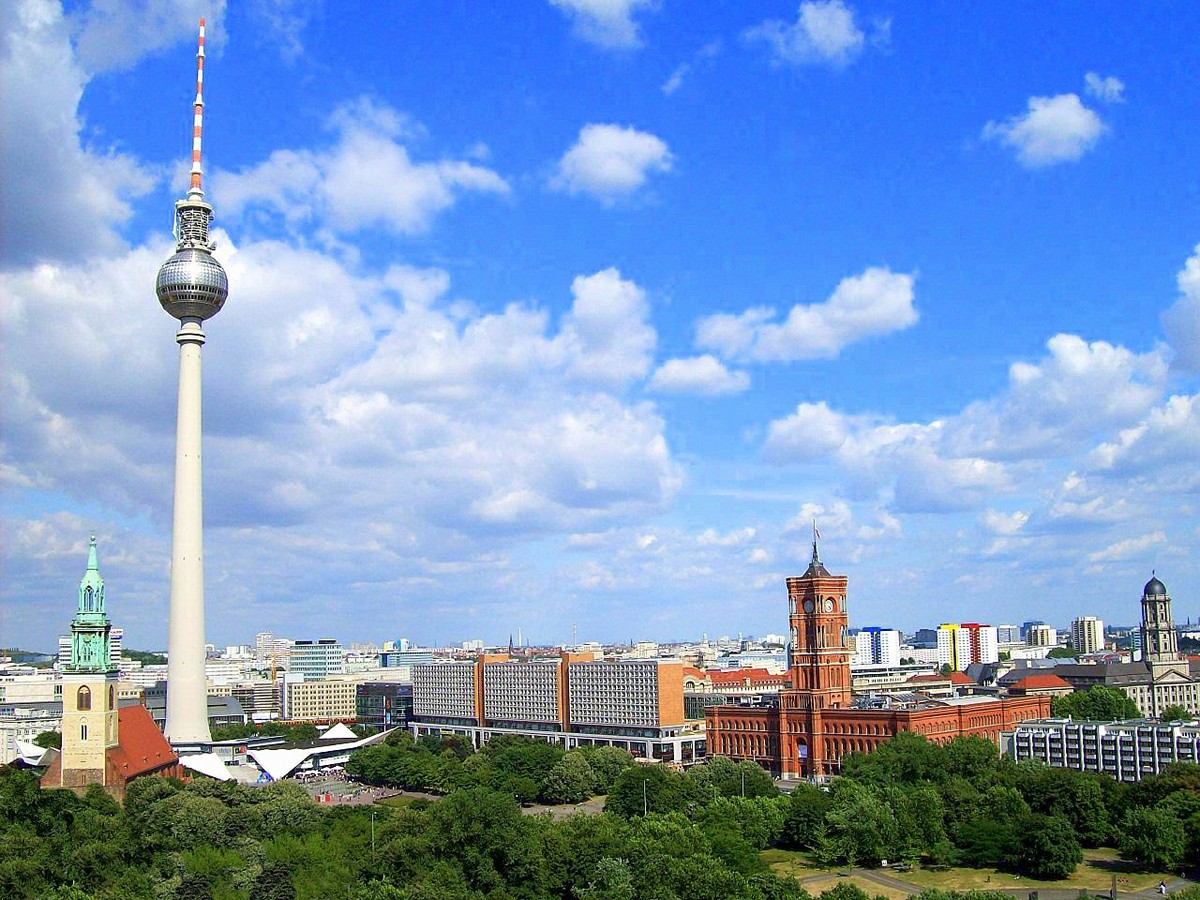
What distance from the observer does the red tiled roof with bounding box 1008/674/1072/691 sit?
17950 centimetres

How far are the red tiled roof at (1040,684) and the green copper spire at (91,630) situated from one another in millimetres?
123677

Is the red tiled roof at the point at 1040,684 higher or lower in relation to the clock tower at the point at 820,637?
lower

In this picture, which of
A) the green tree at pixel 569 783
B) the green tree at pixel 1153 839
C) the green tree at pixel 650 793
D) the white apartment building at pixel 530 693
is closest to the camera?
the green tree at pixel 1153 839

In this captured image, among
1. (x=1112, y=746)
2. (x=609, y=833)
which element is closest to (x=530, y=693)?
(x=1112, y=746)

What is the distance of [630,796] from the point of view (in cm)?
10262

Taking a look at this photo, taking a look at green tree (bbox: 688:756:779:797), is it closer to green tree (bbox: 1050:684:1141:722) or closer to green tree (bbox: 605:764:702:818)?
green tree (bbox: 605:764:702:818)

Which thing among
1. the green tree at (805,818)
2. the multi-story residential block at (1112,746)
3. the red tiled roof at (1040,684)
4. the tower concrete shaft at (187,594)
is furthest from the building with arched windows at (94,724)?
the red tiled roof at (1040,684)

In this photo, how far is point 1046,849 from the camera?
81938 millimetres

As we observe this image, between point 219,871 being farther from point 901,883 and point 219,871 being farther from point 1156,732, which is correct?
point 1156,732

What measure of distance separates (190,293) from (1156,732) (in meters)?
114

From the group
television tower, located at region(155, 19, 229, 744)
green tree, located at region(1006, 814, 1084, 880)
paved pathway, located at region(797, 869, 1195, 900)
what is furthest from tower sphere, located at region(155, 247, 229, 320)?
green tree, located at region(1006, 814, 1084, 880)

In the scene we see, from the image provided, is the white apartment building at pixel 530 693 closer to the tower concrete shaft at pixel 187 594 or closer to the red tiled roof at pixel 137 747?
the tower concrete shaft at pixel 187 594

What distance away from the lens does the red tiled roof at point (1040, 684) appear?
17950cm

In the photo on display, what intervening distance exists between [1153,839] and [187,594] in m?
104
